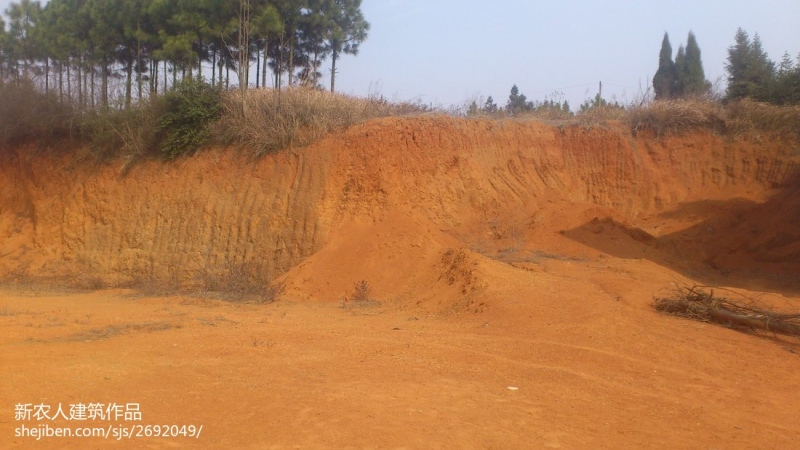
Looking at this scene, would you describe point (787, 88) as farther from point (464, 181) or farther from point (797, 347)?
point (797, 347)

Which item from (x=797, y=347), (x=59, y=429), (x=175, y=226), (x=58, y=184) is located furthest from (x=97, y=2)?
(x=797, y=347)

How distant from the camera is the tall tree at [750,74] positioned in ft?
67.7

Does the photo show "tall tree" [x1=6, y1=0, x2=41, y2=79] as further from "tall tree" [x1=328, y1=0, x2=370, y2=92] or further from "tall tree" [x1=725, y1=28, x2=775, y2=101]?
"tall tree" [x1=725, y1=28, x2=775, y2=101]

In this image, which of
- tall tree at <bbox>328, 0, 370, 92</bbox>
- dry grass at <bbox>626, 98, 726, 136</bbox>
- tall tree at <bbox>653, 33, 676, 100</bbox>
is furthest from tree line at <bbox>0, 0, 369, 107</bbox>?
tall tree at <bbox>653, 33, 676, 100</bbox>

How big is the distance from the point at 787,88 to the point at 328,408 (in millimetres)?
19931

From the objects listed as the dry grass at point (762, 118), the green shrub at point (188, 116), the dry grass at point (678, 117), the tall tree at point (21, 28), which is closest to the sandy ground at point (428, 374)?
the green shrub at point (188, 116)

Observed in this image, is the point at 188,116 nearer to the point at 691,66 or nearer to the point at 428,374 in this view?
the point at 428,374

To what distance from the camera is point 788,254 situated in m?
14.7

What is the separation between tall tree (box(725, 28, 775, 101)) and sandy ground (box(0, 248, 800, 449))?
40.5 ft

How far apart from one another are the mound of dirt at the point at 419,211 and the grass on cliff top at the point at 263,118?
473 millimetres

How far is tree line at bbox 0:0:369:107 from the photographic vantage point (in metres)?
22.3

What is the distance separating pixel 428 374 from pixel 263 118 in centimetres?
1235

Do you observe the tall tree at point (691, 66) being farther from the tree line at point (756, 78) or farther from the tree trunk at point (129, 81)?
the tree trunk at point (129, 81)

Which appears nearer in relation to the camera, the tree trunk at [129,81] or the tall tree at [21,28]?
the tree trunk at [129,81]
